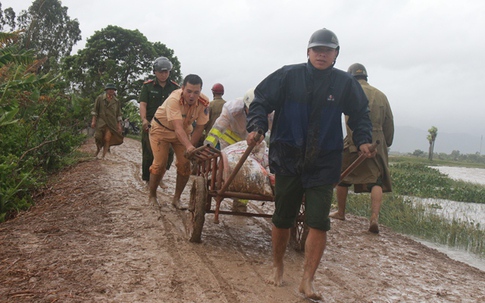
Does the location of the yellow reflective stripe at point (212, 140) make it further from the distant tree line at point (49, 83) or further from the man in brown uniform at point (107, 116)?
the man in brown uniform at point (107, 116)

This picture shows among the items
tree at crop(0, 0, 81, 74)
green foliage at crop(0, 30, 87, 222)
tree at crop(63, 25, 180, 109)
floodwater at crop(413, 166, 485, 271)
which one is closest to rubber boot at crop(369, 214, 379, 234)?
floodwater at crop(413, 166, 485, 271)

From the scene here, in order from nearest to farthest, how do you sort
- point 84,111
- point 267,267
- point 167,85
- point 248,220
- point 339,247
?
1. point 267,267
2. point 339,247
3. point 248,220
4. point 167,85
5. point 84,111

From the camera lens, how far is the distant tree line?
6.72 metres

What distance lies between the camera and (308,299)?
380 cm

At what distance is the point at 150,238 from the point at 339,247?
2.14m

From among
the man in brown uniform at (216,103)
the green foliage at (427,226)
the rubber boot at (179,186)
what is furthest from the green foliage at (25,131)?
the green foliage at (427,226)

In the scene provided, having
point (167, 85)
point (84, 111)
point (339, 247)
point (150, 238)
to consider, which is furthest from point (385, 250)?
point (84, 111)

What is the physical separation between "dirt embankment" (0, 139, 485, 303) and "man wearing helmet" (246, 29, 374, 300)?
619 millimetres

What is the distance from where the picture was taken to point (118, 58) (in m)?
30.1

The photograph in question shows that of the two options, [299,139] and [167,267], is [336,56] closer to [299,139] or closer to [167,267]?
[299,139]

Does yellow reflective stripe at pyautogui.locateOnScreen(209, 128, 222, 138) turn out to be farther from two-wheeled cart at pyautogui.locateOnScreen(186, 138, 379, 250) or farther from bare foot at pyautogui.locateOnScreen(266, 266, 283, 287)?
bare foot at pyautogui.locateOnScreen(266, 266, 283, 287)

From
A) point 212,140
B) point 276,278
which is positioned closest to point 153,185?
point 212,140

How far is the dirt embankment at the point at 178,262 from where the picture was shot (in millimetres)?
3732

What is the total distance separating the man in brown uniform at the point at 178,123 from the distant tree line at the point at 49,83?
1656 millimetres
